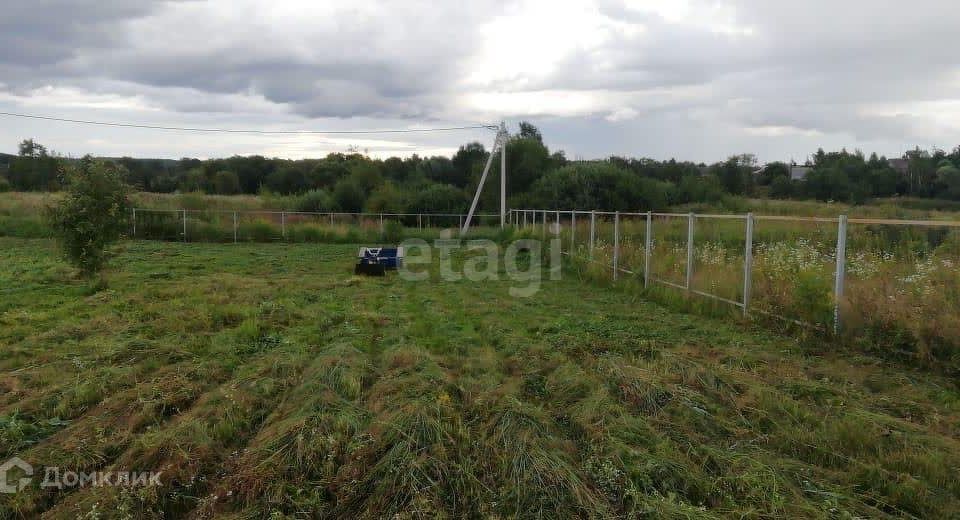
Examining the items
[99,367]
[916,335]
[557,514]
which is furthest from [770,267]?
[99,367]

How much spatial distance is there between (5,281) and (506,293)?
903 centimetres

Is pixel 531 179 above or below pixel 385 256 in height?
above

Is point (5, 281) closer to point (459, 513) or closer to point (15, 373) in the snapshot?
point (15, 373)

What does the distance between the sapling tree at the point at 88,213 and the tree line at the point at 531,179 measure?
645 mm

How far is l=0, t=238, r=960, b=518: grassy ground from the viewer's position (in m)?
2.98

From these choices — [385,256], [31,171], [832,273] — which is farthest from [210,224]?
[31,171]

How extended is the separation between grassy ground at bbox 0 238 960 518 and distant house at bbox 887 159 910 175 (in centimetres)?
3183

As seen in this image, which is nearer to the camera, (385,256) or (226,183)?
(385,256)

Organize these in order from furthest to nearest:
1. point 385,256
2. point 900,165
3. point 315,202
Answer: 1. point 315,202
2. point 900,165
3. point 385,256

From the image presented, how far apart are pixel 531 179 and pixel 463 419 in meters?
37.9

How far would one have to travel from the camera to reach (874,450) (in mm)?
3531

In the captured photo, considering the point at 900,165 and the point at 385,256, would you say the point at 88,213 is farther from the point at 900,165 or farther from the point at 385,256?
the point at 900,165

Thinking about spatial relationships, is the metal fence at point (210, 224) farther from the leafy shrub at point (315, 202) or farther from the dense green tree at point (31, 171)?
the dense green tree at point (31, 171)

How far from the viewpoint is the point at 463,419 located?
395 centimetres
